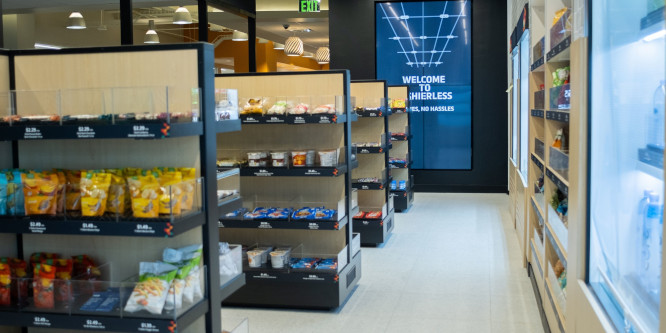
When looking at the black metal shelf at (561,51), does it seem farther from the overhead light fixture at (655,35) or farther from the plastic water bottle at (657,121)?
the plastic water bottle at (657,121)

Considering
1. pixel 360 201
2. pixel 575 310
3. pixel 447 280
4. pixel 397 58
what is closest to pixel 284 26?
pixel 397 58

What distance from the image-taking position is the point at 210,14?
1065 cm

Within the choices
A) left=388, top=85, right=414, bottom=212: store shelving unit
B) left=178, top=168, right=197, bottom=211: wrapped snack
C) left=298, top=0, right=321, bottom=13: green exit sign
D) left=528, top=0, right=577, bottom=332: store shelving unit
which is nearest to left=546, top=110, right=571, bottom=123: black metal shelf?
left=528, top=0, right=577, bottom=332: store shelving unit

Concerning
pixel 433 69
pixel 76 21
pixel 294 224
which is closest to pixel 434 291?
pixel 294 224

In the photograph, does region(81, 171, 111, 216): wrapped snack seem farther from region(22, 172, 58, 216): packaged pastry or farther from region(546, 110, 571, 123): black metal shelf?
region(546, 110, 571, 123): black metal shelf

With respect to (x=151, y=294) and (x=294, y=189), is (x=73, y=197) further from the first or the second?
(x=294, y=189)

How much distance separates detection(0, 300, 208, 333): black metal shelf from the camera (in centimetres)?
289

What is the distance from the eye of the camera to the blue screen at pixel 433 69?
13.1 metres

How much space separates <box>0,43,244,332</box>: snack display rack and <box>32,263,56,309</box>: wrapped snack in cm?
4

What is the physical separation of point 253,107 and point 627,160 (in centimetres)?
358

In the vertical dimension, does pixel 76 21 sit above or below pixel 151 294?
above

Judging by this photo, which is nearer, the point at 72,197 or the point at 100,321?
the point at 100,321

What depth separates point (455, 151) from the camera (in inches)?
522

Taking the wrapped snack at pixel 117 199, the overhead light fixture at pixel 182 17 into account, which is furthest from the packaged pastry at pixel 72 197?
the overhead light fixture at pixel 182 17
